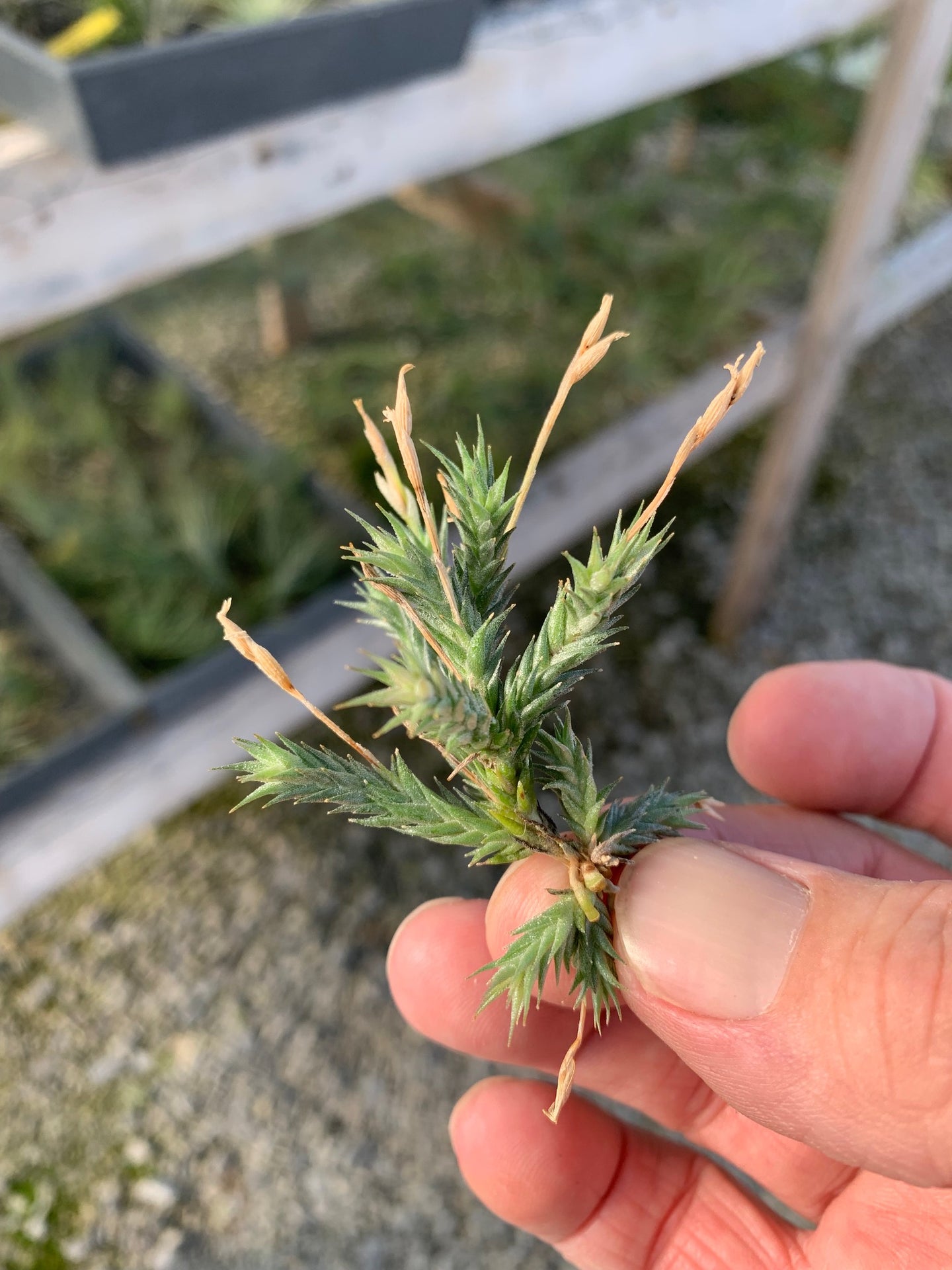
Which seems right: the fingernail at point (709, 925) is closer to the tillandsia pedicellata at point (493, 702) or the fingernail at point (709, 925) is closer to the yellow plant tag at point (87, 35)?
the tillandsia pedicellata at point (493, 702)

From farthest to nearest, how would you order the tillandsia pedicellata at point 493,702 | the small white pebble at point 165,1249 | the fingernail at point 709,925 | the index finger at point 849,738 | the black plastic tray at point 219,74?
the small white pebble at point 165,1249
the index finger at point 849,738
the black plastic tray at point 219,74
the fingernail at point 709,925
the tillandsia pedicellata at point 493,702

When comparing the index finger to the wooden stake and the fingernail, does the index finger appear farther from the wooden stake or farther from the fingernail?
the wooden stake

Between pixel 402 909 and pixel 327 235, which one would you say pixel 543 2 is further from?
pixel 327 235

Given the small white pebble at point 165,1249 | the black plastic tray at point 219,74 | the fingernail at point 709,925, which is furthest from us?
the small white pebble at point 165,1249

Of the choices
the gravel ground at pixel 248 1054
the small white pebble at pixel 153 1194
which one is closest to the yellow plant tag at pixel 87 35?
the gravel ground at pixel 248 1054

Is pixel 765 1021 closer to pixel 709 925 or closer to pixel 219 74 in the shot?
pixel 709 925

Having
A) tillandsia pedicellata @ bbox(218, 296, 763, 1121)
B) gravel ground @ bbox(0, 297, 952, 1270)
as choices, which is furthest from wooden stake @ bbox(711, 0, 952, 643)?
tillandsia pedicellata @ bbox(218, 296, 763, 1121)

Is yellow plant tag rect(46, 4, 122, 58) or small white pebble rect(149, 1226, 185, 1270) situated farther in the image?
small white pebble rect(149, 1226, 185, 1270)
